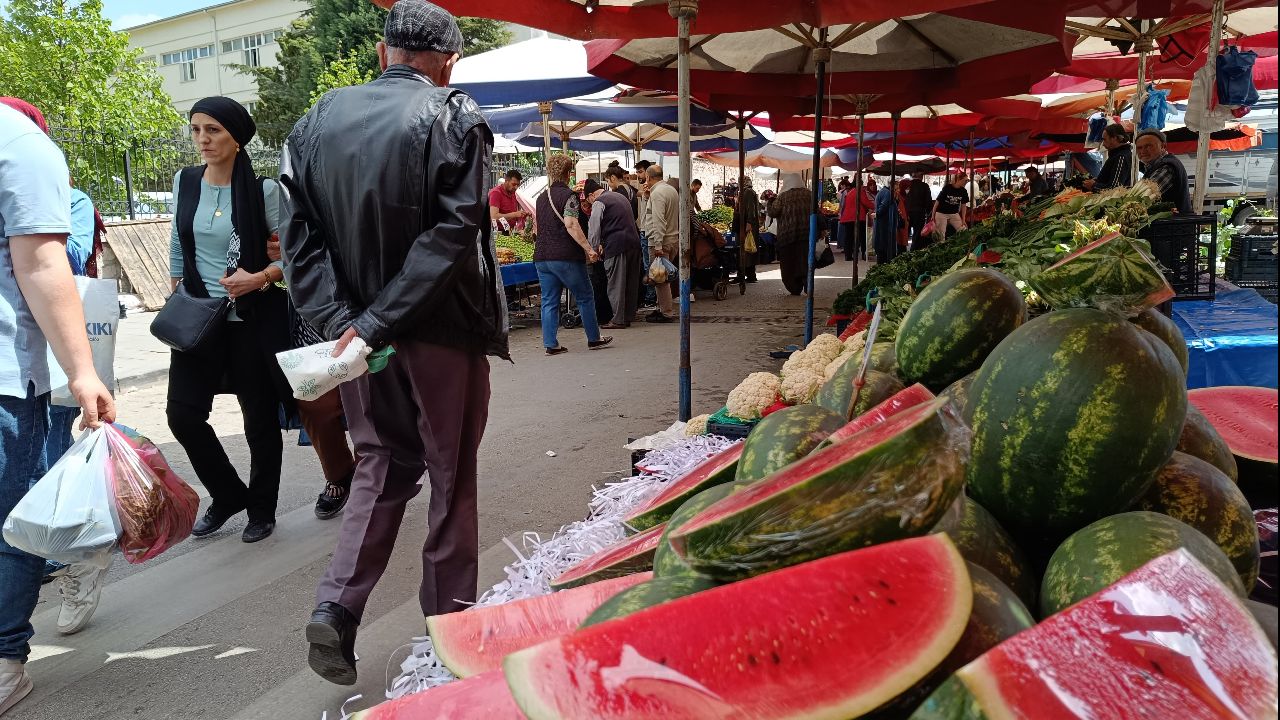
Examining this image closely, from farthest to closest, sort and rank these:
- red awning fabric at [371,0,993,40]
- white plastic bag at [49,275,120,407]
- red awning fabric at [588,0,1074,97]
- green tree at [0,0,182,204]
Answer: green tree at [0,0,182,204]
red awning fabric at [588,0,1074,97]
red awning fabric at [371,0,993,40]
white plastic bag at [49,275,120,407]

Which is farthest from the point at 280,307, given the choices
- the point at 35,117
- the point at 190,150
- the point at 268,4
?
the point at 268,4

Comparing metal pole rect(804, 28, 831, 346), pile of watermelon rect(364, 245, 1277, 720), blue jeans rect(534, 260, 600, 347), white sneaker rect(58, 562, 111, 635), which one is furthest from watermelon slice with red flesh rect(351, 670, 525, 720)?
blue jeans rect(534, 260, 600, 347)

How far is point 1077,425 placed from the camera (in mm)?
1200

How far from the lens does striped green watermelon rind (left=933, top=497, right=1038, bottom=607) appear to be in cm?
110

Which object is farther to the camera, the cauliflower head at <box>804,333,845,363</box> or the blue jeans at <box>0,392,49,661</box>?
the cauliflower head at <box>804,333,845,363</box>

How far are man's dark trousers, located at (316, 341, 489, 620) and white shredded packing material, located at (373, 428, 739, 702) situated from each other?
50cm

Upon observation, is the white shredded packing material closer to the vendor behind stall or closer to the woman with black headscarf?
the woman with black headscarf

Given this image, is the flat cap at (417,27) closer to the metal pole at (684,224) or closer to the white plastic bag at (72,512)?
the white plastic bag at (72,512)

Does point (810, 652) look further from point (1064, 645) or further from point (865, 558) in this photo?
point (1064, 645)

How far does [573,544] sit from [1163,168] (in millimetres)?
6777

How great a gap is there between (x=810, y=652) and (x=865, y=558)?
122 millimetres

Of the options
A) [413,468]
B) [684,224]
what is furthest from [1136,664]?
[684,224]

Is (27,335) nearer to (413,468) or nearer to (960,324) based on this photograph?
(413,468)

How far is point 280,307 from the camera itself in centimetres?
413
